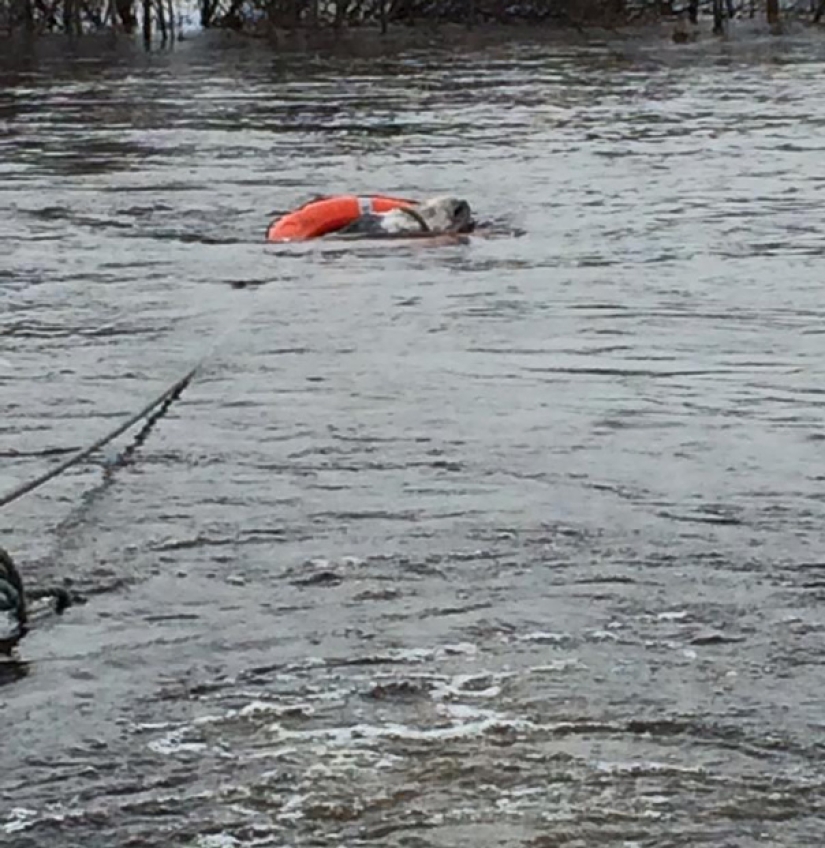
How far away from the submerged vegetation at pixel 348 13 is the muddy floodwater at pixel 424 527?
26.9 m

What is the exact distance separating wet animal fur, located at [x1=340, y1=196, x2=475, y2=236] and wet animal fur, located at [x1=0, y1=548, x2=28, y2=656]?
8.25 metres

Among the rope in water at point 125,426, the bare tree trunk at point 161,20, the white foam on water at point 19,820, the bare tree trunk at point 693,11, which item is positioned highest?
the bare tree trunk at point 161,20

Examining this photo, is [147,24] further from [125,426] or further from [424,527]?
[424,527]

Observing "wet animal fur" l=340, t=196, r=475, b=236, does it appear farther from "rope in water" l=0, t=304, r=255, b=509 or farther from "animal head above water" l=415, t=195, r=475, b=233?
"rope in water" l=0, t=304, r=255, b=509

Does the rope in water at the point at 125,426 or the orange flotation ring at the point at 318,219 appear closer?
the rope in water at the point at 125,426

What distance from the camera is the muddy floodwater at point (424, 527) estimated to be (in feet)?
16.6

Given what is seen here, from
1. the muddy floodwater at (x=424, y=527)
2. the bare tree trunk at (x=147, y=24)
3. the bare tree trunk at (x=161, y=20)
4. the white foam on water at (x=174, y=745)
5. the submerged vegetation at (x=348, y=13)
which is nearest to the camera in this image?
the muddy floodwater at (x=424, y=527)

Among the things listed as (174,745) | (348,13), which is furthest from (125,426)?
(348,13)

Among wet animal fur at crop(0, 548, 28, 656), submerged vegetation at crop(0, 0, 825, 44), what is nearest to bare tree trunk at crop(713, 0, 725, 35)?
submerged vegetation at crop(0, 0, 825, 44)

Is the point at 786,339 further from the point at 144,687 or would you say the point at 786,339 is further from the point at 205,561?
the point at 144,687

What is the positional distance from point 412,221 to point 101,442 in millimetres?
6483

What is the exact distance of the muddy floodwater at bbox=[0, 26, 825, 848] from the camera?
5055 mm

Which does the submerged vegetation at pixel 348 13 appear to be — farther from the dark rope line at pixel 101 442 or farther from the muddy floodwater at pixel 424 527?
the dark rope line at pixel 101 442

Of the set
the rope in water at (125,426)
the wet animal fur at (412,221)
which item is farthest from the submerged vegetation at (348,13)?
the rope in water at (125,426)
